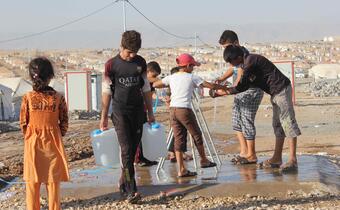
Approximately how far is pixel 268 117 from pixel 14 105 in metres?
13.4

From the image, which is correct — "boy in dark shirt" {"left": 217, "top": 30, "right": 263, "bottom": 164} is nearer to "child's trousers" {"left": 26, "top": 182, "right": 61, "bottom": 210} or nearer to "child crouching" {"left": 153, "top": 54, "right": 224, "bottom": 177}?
"child crouching" {"left": 153, "top": 54, "right": 224, "bottom": 177}

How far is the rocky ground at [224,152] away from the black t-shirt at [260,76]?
1.49 m

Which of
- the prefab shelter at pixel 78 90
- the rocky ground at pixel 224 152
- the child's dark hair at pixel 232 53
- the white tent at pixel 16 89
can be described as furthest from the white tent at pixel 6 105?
the child's dark hair at pixel 232 53

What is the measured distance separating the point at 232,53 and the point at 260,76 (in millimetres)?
453

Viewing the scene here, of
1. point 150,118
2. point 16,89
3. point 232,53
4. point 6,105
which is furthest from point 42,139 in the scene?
point 16,89

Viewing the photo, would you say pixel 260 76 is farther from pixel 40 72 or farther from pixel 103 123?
pixel 40 72

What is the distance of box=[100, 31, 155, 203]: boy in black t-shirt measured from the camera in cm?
693

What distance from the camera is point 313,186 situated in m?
7.28

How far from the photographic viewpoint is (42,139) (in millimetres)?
6043

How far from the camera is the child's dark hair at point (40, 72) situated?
6.03 meters

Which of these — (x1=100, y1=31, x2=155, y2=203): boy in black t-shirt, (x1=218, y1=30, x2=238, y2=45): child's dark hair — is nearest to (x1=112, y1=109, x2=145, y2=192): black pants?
(x1=100, y1=31, x2=155, y2=203): boy in black t-shirt

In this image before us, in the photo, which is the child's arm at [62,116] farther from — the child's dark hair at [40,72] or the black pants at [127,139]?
the black pants at [127,139]

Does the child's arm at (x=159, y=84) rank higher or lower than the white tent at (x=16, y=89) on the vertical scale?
higher

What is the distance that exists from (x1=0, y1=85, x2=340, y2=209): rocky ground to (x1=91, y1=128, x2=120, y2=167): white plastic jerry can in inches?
18.2
